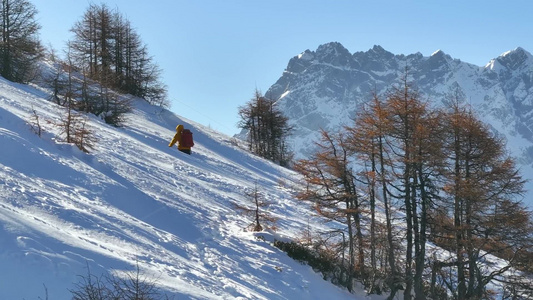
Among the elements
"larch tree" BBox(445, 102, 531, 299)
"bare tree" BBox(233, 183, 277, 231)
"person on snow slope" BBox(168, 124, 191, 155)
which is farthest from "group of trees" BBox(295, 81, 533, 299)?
"person on snow slope" BBox(168, 124, 191, 155)

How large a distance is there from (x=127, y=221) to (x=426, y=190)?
9.91m

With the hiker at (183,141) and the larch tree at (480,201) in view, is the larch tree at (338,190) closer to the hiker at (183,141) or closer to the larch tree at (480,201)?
the larch tree at (480,201)

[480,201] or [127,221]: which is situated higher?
[480,201]

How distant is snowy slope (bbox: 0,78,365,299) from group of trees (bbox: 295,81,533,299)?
7.53 feet

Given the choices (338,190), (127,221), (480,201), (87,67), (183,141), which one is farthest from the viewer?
(87,67)

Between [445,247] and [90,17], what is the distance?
35.4 metres

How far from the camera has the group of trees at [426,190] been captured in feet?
49.5

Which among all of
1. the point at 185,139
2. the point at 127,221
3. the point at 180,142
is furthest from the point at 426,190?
the point at 180,142

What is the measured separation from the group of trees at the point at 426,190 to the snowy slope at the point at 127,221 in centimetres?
229

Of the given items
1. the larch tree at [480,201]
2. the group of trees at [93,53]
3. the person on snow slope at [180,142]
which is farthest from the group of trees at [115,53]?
the larch tree at [480,201]

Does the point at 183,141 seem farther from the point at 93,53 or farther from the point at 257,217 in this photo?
the point at 93,53

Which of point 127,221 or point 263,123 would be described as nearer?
point 127,221

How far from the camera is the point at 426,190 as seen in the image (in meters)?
15.6

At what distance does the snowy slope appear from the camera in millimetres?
7500
